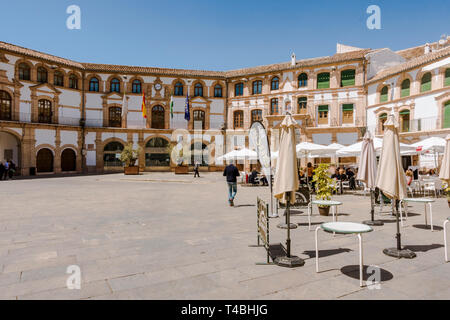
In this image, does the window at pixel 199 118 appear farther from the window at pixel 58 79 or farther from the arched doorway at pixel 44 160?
the arched doorway at pixel 44 160

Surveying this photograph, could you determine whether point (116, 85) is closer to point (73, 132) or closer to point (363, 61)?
point (73, 132)

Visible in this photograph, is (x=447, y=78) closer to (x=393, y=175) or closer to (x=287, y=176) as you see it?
(x=393, y=175)

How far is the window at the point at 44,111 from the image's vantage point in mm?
27494

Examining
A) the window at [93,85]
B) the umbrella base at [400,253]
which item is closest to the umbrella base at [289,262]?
the umbrella base at [400,253]

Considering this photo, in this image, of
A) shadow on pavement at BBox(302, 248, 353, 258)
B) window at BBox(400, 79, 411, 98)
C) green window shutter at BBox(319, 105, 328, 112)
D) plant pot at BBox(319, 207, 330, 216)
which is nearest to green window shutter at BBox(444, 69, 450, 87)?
window at BBox(400, 79, 411, 98)

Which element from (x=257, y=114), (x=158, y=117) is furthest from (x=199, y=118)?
(x=257, y=114)

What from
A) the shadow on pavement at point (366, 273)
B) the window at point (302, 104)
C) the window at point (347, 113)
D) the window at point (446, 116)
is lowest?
the shadow on pavement at point (366, 273)

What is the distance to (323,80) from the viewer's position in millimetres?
28531

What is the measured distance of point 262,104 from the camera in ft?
102

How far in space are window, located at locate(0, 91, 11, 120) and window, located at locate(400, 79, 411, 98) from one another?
105 ft

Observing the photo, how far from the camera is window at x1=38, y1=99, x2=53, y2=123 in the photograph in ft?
90.2

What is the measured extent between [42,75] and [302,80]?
24326mm

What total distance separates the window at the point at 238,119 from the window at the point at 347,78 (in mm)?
10385
